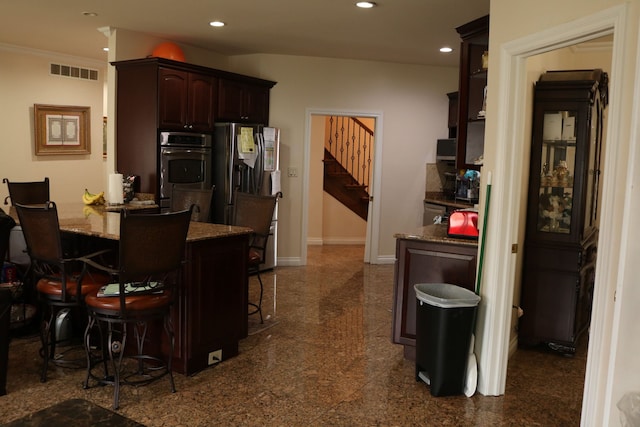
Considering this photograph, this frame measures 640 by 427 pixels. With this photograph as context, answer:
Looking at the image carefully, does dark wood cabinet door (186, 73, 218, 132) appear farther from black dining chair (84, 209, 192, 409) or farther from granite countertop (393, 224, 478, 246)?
granite countertop (393, 224, 478, 246)

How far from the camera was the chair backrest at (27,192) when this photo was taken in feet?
16.5

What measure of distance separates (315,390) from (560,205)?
2225 mm

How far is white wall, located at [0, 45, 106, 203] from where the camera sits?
22.6 feet

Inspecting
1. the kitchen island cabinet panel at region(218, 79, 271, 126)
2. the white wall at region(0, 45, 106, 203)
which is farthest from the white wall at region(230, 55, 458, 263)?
the white wall at region(0, 45, 106, 203)

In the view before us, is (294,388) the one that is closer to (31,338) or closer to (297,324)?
(297,324)

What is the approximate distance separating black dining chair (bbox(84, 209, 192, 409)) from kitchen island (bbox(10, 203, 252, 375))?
0.10m

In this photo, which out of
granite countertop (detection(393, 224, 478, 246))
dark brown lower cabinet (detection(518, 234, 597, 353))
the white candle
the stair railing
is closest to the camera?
granite countertop (detection(393, 224, 478, 246))

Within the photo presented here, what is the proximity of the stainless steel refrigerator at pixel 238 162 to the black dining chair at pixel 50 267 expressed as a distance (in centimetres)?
274

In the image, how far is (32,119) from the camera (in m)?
7.14

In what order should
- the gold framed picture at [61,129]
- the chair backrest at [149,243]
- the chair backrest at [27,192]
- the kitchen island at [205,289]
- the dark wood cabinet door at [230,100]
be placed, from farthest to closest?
the gold framed picture at [61,129] → the dark wood cabinet door at [230,100] → the chair backrest at [27,192] → the kitchen island at [205,289] → the chair backrest at [149,243]

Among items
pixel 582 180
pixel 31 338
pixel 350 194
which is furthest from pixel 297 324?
pixel 350 194

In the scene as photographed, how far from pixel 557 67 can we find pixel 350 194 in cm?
490

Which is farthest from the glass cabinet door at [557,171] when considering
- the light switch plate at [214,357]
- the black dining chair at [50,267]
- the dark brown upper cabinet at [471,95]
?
the black dining chair at [50,267]

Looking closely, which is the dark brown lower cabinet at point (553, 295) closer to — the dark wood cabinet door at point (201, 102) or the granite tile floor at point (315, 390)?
the granite tile floor at point (315, 390)
